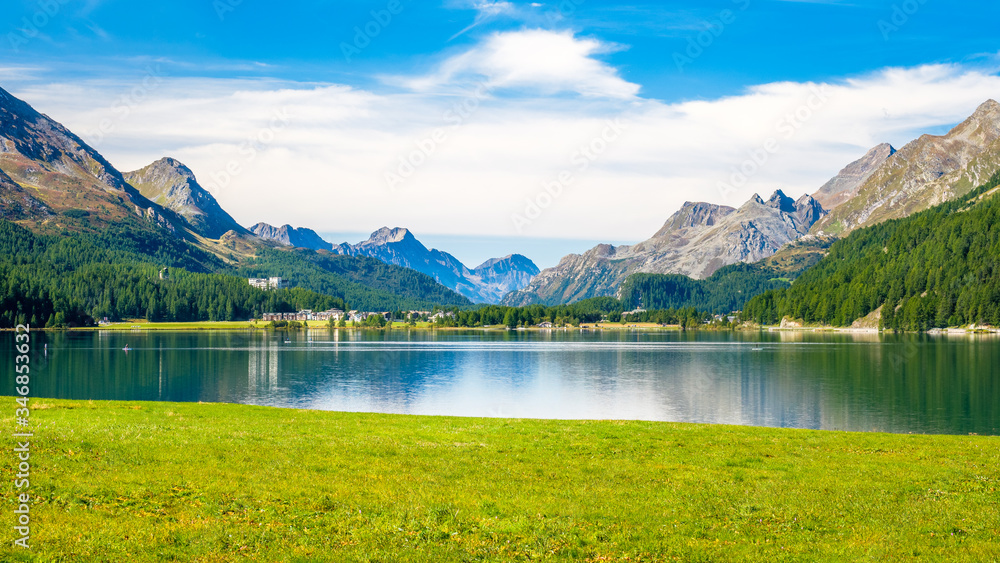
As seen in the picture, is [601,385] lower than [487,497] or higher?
lower

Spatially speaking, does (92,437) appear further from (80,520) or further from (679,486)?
(679,486)

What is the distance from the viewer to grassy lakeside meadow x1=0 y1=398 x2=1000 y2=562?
56.0 feet

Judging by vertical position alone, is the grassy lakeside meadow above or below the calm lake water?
above

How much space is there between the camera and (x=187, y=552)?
53.1ft

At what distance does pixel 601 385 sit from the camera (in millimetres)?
94500

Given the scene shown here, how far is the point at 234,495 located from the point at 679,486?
14593 millimetres

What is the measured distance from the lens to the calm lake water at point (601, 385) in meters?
66.0

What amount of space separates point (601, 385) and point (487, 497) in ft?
244

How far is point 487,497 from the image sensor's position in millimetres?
21875

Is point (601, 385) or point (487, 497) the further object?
point (601, 385)

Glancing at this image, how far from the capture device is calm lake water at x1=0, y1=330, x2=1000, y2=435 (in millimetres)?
66000

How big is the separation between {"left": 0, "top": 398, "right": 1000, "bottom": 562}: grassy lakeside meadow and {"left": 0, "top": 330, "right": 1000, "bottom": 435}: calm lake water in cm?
3218

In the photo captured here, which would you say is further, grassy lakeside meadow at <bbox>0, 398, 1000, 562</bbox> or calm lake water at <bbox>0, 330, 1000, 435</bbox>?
calm lake water at <bbox>0, 330, 1000, 435</bbox>

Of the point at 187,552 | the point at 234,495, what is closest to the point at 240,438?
the point at 234,495
